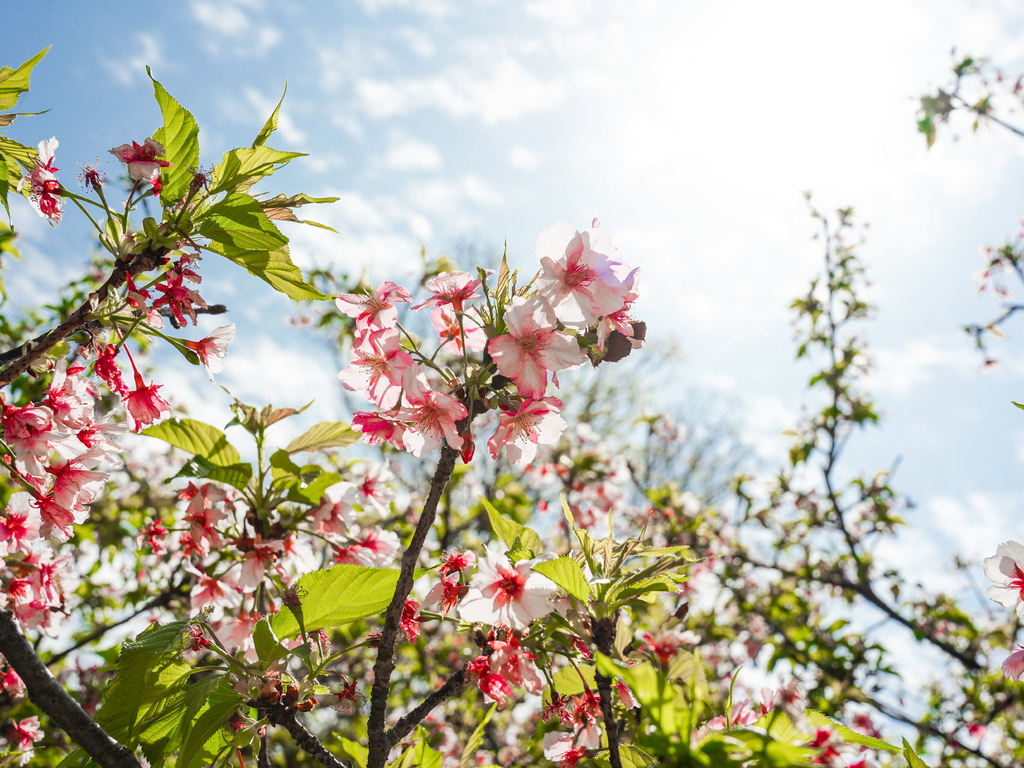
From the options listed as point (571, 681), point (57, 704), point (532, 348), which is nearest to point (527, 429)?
point (532, 348)

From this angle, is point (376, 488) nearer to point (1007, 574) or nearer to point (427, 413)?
point (427, 413)

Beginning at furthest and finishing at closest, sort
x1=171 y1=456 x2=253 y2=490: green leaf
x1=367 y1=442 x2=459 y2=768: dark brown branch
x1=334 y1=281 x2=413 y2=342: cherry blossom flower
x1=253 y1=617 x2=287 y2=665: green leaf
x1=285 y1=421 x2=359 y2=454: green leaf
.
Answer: x1=285 y1=421 x2=359 y2=454: green leaf
x1=171 y1=456 x2=253 y2=490: green leaf
x1=334 y1=281 x2=413 y2=342: cherry blossom flower
x1=253 y1=617 x2=287 y2=665: green leaf
x1=367 y1=442 x2=459 y2=768: dark brown branch

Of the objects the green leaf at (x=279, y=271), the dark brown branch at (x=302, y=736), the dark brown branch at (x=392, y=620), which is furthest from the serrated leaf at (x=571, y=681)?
the green leaf at (x=279, y=271)

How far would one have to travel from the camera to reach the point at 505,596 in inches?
47.6

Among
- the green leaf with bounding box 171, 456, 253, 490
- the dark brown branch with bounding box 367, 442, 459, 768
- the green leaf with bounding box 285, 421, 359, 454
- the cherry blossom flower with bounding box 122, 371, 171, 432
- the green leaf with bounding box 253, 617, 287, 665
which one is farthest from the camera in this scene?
the green leaf with bounding box 285, 421, 359, 454

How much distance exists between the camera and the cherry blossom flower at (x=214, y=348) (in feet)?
5.41

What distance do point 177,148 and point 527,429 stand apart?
3.63ft

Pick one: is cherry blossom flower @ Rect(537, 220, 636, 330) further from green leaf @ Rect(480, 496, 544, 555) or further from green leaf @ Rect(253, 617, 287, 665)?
green leaf @ Rect(253, 617, 287, 665)

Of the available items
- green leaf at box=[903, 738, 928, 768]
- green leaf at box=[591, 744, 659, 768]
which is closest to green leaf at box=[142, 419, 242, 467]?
green leaf at box=[591, 744, 659, 768]

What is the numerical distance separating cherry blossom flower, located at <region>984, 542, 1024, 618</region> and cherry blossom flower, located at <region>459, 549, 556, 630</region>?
1016 millimetres

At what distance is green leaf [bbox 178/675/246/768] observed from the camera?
107cm

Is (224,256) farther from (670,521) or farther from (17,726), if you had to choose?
(670,521)

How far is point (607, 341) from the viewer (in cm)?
130

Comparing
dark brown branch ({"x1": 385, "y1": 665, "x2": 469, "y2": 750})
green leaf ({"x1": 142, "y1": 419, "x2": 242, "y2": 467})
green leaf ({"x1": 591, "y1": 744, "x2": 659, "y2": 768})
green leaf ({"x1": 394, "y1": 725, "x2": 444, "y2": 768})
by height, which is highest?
green leaf ({"x1": 142, "y1": 419, "x2": 242, "y2": 467})
